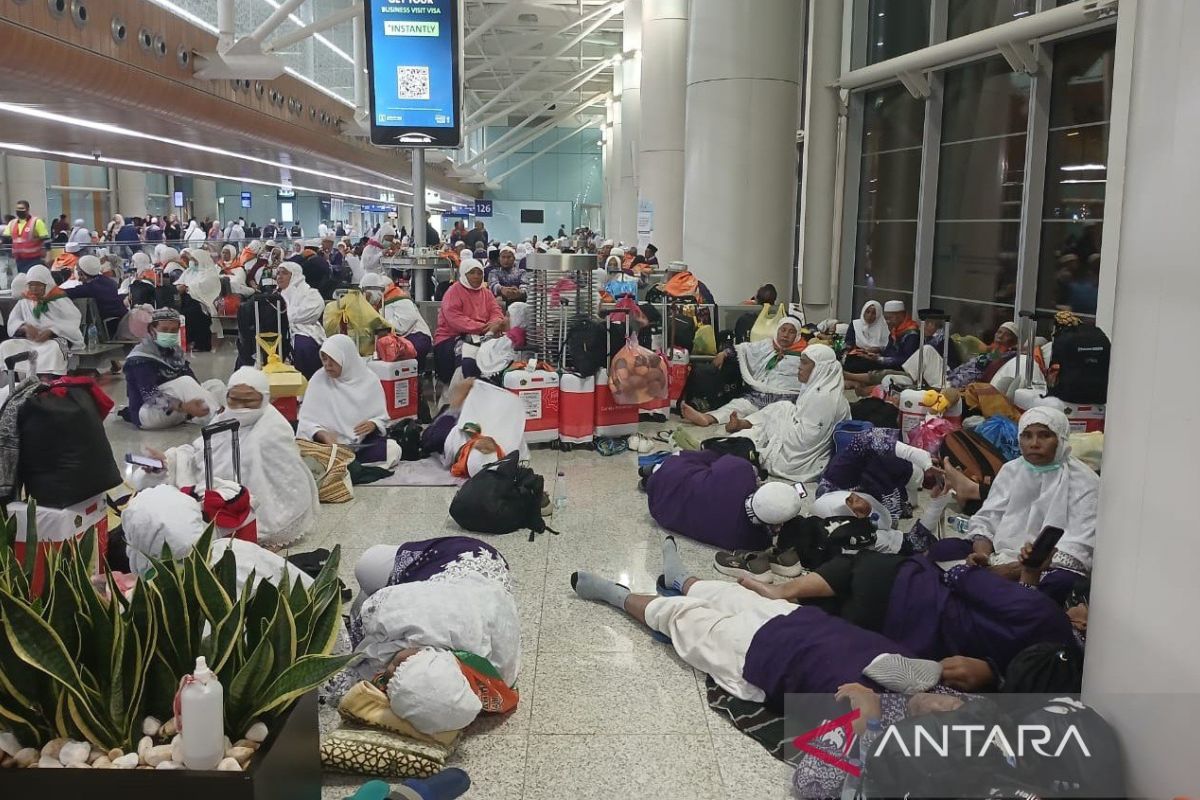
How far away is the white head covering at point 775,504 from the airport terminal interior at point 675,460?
0.9 inches

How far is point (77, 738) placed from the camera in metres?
2.67

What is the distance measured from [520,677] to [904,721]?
1.87 m

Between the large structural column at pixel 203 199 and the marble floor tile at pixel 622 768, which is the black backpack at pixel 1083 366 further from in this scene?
the large structural column at pixel 203 199

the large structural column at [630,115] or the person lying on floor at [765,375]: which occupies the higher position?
the large structural column at [630,115]

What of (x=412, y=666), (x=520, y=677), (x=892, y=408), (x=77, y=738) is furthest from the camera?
(x=892, y=408)

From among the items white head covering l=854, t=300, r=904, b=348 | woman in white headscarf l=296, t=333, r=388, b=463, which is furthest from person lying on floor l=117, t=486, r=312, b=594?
white head covering l=854, t=300, r=904, b=348

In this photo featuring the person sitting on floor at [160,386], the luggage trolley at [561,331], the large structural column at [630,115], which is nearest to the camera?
the luggage trolley at [561,331]

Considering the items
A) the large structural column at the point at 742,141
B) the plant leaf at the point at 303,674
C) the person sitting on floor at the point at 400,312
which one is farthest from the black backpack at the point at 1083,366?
the large structural column at the point at 742,141

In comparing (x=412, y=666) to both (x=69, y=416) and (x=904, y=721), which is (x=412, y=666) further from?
(x=69, y=416)

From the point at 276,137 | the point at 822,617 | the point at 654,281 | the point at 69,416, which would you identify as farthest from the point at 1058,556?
the point at 276,137

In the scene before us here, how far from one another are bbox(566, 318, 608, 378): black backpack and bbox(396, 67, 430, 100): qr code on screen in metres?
3.75

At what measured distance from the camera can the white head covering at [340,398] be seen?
315 inches

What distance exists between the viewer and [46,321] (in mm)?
11750

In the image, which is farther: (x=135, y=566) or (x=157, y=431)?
(x=157, y=431)
